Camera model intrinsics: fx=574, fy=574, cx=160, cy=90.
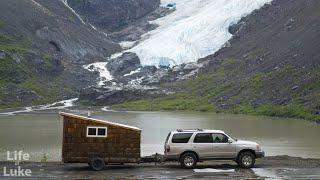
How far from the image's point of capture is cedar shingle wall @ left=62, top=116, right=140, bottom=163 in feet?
114

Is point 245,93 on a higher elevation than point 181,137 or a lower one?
higher

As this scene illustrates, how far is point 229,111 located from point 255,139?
2308 inches

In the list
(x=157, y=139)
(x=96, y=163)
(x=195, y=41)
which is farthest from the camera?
(x=195, y=41)

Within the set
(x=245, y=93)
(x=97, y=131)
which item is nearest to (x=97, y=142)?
(x=97, y=131)

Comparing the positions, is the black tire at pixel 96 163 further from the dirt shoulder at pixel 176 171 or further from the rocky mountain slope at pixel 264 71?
the rocky mountain slope at pixel 264 71

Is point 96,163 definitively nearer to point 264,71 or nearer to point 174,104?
point 174,104

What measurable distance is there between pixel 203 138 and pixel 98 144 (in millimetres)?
6457


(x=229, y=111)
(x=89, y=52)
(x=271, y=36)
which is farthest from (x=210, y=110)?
(x=89, y=52)

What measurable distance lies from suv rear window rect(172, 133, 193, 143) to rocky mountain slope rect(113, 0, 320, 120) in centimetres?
6739

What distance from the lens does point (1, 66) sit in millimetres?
163375

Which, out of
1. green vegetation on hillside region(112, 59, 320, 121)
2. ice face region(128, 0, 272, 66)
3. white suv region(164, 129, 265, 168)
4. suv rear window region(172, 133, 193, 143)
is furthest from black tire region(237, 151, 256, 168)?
ice face region(128, 0, 272, 66)

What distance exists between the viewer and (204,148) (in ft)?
115

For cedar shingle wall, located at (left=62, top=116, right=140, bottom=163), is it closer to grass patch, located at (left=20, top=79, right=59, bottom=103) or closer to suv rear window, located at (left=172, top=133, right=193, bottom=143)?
suv rear window, located at (left=172, top=133, right=193, bottom=143)

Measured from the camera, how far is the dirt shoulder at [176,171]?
31969 millimetres
